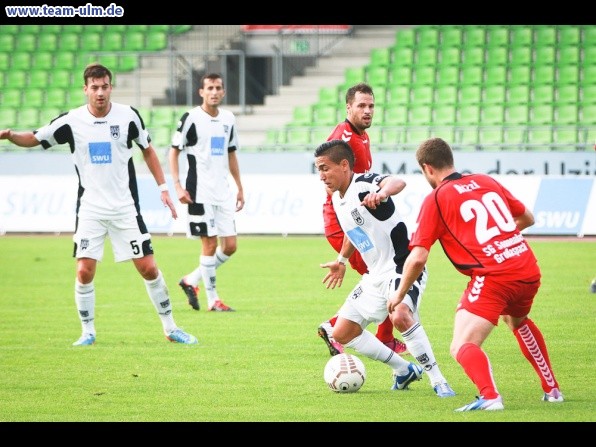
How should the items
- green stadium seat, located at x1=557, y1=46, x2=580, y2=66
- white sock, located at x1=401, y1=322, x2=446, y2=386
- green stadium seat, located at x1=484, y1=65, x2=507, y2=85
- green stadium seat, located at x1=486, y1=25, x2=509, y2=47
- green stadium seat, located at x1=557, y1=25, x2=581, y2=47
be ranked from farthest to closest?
green stadium seat, located at x1=486, y1=25, x2=509, y2=47 → green stadium seat, located at x1=557, y1=25, x2=581, y2=47 → green stadium seat, located at x1=484, y1=65, x2=507, y2=85 → green stadium seat, located at x1=557, y1=46, x2=580, y2=66 → white sock, located at x1=401, y1=322, x2=446, y2=386

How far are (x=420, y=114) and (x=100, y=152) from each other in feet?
57.2

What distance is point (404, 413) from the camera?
6.46 meters

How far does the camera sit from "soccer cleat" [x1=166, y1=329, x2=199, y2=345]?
31.0ft

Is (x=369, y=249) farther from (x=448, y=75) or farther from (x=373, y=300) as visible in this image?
(x=448, y=75)

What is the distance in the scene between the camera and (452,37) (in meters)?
27.8

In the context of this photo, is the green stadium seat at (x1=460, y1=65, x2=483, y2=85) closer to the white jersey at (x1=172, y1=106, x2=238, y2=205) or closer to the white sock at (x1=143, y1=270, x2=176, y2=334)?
the white jersey at (x1=172, y1=106, x2=238, y2=205)

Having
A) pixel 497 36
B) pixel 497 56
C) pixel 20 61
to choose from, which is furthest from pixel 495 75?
pixel 20 61

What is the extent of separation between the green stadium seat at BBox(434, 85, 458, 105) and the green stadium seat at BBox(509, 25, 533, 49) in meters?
2.02

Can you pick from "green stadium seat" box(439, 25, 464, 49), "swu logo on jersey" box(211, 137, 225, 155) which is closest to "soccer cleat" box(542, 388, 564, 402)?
"swu logo on jersey" box(211, 137, 225, 155)

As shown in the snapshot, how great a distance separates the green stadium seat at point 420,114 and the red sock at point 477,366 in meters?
19.6

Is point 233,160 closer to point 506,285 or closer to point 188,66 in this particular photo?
point 506,285

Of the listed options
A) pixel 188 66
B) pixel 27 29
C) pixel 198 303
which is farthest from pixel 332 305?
pixel 27 29

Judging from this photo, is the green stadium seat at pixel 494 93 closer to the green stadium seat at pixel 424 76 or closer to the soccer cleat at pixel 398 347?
the green stadium seat at pixel 424 76
